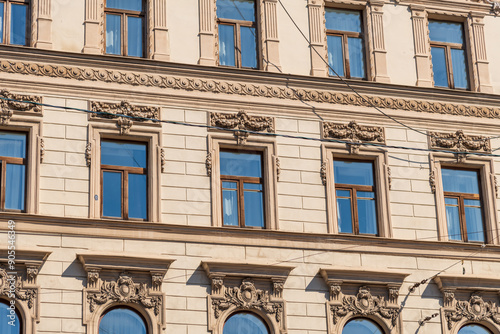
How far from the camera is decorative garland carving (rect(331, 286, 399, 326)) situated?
29531 millimetres

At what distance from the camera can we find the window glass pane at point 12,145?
2912cm

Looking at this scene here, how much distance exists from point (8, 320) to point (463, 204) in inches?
490

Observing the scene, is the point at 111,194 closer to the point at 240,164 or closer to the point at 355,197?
the point at 240,164

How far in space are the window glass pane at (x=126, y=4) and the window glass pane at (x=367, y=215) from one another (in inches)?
300

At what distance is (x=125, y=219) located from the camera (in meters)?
29.3

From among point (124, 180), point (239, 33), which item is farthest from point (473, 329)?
point (239, 33)

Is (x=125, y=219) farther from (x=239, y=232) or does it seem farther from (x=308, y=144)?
(x=308, y=144)

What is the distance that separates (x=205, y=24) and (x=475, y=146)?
7994 mm

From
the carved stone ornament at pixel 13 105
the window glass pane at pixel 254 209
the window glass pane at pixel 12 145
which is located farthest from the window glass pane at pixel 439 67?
the window glass pane at pixel 12 145

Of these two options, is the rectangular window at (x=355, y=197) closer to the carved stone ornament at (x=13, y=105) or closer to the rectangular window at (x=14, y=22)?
the carved stone ornament at (x=13, y=105)

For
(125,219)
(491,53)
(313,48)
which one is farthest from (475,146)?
(125,219)

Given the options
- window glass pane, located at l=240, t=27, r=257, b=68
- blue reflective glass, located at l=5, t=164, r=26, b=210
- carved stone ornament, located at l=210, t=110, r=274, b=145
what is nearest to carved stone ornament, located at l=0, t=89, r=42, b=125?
blue reflective glass, located at l=5, t=164, r=26, b=210

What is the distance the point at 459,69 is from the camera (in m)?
33.9

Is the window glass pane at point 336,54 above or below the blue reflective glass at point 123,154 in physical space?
above
